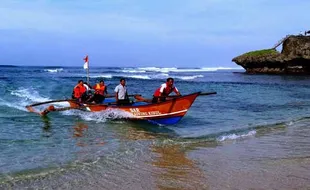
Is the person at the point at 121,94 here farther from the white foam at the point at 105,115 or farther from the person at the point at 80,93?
the person at the point at 80,93

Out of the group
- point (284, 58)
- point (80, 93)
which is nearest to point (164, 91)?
point (80, 93)

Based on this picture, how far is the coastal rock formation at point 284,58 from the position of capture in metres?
56.5

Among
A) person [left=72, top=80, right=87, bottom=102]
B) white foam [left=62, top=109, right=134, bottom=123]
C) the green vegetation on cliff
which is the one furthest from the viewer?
the green vegetation on cliff

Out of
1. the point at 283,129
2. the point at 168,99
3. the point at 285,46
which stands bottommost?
the point at 283,129

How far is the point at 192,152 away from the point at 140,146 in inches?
59.2

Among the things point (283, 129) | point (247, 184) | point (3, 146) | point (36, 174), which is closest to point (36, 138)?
point (3, 146)

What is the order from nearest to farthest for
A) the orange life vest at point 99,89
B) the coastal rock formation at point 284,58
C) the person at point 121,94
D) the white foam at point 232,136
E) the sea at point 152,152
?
the sea at point 152,152
the white foam at point 232,136
the person at point 121,94
the orange life vest at point 99,89
the coastal rock formation at point 284,58

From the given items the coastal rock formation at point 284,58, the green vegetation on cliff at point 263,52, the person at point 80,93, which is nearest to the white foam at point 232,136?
the person at point 80,93

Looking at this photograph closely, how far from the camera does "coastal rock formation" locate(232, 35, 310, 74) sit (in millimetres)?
56500

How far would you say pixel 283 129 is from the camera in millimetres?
13328

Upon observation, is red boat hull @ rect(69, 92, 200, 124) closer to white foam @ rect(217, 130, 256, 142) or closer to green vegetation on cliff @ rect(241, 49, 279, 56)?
white foam @ rect(217, 130, 256, 142)

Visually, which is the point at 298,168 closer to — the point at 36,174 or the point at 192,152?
the point at 192,152

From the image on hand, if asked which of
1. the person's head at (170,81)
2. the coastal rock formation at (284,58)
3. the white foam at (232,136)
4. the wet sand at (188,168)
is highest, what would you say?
the coastal rock formation at (284,58)

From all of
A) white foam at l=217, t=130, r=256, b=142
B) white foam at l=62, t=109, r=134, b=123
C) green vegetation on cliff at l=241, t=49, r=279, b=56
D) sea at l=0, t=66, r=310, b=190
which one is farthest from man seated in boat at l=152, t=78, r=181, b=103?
green vegetation on cliff at l=241, t=49, r=279, b=56
